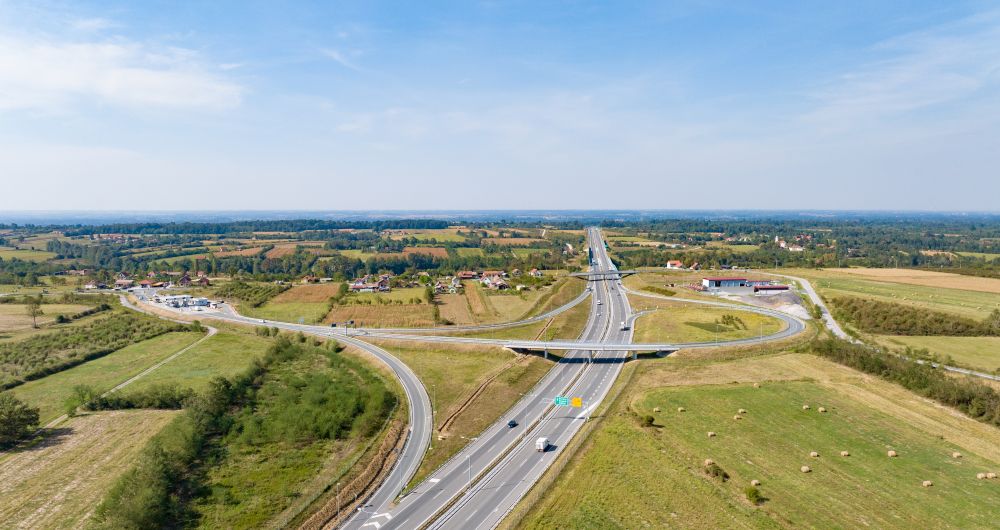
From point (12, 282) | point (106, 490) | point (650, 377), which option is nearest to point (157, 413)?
point (106, 490)

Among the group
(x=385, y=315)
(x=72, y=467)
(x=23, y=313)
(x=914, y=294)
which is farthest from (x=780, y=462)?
(x=23, y=313)

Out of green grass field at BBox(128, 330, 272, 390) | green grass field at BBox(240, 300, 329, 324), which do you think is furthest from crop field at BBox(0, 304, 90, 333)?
green grass field at BBox(128, 330, 272, 390)

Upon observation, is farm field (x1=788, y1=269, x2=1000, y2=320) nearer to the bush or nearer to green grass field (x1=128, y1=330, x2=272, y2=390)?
green grass field (x1=128, y1=330, x2=272, y2=390)

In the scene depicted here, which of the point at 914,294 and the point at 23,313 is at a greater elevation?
the point at 914,294

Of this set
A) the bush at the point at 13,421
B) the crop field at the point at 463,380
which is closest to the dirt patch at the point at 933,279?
the crop field at the point at 463,380

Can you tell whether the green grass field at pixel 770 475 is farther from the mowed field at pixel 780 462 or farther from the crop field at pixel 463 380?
the crop field at pixel 463 380

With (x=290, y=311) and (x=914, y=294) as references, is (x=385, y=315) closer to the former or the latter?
(x=290, y=311)
